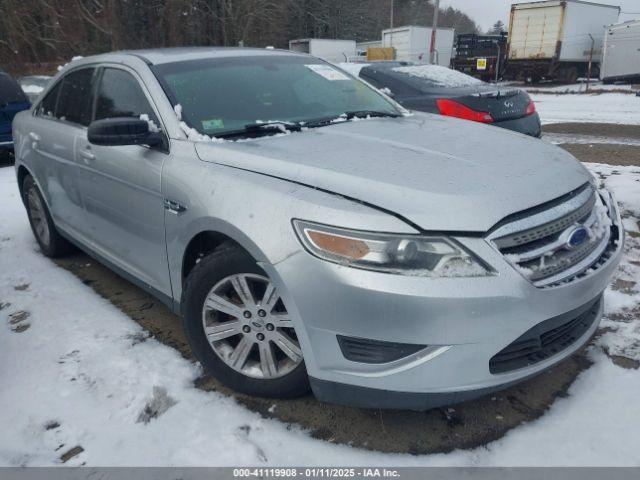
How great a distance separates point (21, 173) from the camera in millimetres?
4457

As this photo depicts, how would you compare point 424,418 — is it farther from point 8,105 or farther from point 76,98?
point 8,105

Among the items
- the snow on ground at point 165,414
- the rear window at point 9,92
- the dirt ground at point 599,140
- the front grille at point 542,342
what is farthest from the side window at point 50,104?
the dirt ground at point 599,140

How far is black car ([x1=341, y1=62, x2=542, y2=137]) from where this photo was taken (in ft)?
17.7

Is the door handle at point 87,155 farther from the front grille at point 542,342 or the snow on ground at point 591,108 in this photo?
the snow on ground at point 591,108

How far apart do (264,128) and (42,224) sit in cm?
259

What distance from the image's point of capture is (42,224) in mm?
4305

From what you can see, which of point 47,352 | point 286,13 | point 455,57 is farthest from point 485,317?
point 286,13

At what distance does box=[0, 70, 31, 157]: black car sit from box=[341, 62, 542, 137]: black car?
18.9 feet

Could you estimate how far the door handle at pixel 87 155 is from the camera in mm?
3154

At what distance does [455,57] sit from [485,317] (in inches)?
1066

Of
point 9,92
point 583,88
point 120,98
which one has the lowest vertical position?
point 583,88

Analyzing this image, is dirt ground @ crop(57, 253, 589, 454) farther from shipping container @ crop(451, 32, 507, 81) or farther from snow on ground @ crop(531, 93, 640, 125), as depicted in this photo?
shipping container @ crop(451, 32, 507, 81)


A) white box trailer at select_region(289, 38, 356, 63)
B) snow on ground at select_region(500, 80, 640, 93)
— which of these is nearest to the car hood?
snow on ground at select_region(500, 80, 640, 93)

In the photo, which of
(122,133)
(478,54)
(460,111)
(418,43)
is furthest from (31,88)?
(418,43)
